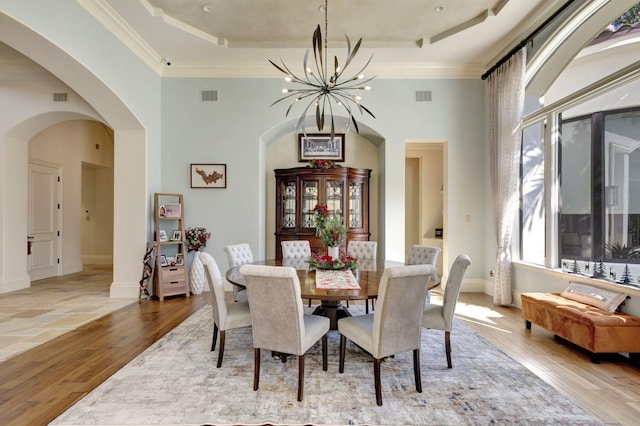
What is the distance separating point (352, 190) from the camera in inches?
217

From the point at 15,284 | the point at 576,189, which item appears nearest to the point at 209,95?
the point at 15,284

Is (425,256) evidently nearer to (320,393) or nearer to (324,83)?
(320,393)

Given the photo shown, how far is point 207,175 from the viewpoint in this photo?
5.17 meters

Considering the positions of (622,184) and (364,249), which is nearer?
(622,184)

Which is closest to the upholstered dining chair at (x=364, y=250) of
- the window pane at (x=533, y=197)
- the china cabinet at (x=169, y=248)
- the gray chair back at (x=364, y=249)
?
the gray chair back at (x=364, y=249)

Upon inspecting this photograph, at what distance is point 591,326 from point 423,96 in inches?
152

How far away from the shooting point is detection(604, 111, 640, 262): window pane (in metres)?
2.87

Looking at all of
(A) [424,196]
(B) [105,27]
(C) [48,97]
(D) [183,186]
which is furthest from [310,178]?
(C) [48,97]

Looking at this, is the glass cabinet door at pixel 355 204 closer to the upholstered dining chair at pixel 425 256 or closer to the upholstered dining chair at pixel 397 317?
the upholstered dining chair at pixel 425 256

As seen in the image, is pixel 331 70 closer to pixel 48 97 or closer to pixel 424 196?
pixel 424 196

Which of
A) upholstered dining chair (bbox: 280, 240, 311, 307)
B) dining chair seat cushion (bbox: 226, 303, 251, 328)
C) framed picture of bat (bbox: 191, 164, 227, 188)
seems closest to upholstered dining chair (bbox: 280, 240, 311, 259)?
upholstered dining chair (bbox: 280, 240, 311, 307)

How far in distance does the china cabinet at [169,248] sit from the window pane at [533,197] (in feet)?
16.3

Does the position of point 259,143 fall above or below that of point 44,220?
above

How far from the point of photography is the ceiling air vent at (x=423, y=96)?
5.17 metres
